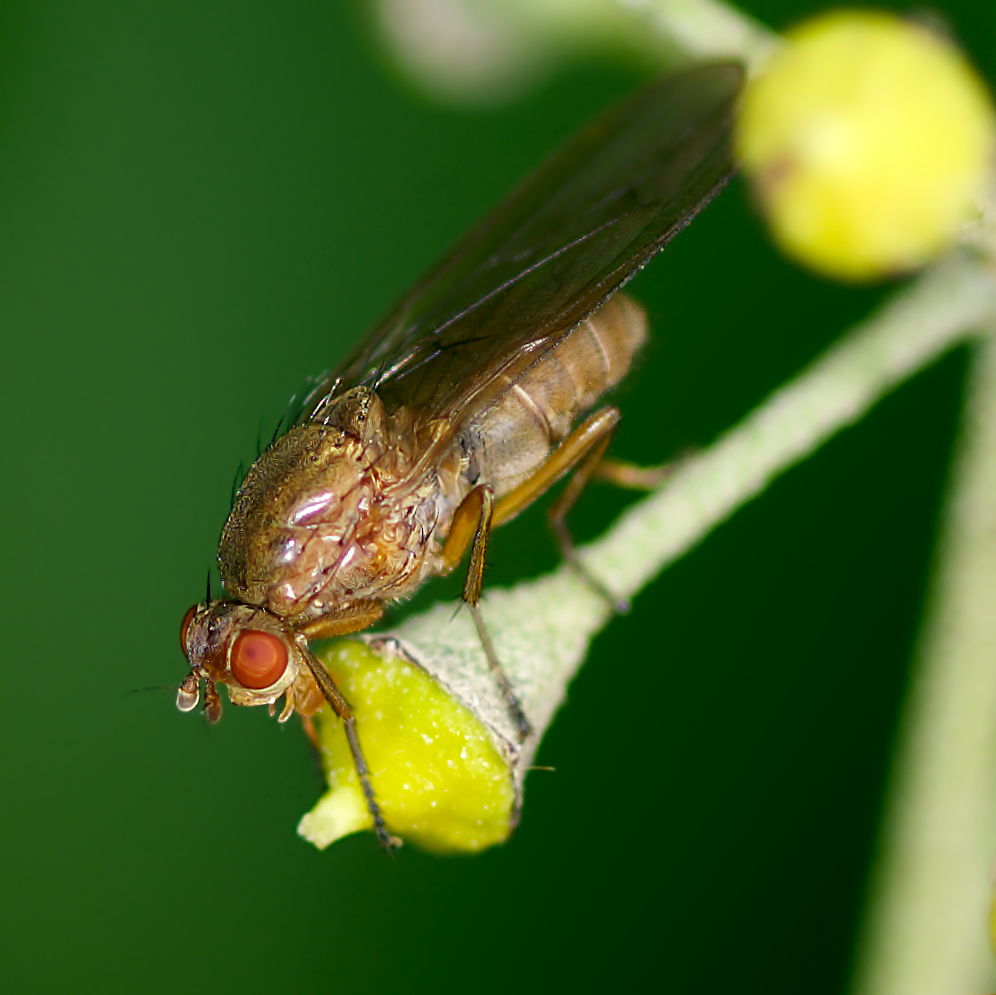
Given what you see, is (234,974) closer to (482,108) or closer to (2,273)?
(2,273)

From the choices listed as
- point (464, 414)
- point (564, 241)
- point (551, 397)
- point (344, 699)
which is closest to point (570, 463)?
point (551, 397)

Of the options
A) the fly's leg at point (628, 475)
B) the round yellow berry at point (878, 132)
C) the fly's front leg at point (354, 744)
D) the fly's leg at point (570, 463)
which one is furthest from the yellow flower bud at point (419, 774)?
the round yellow berry at point (878, 132)

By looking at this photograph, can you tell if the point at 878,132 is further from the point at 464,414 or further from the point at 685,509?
the point at 464,414

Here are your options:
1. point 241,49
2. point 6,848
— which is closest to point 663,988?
point 6,848

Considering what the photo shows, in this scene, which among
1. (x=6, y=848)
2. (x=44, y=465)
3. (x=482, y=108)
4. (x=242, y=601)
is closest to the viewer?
(x=242, y=601)

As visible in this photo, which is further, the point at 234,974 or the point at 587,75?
the point at 587,75

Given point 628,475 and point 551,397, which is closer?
point 551,397
